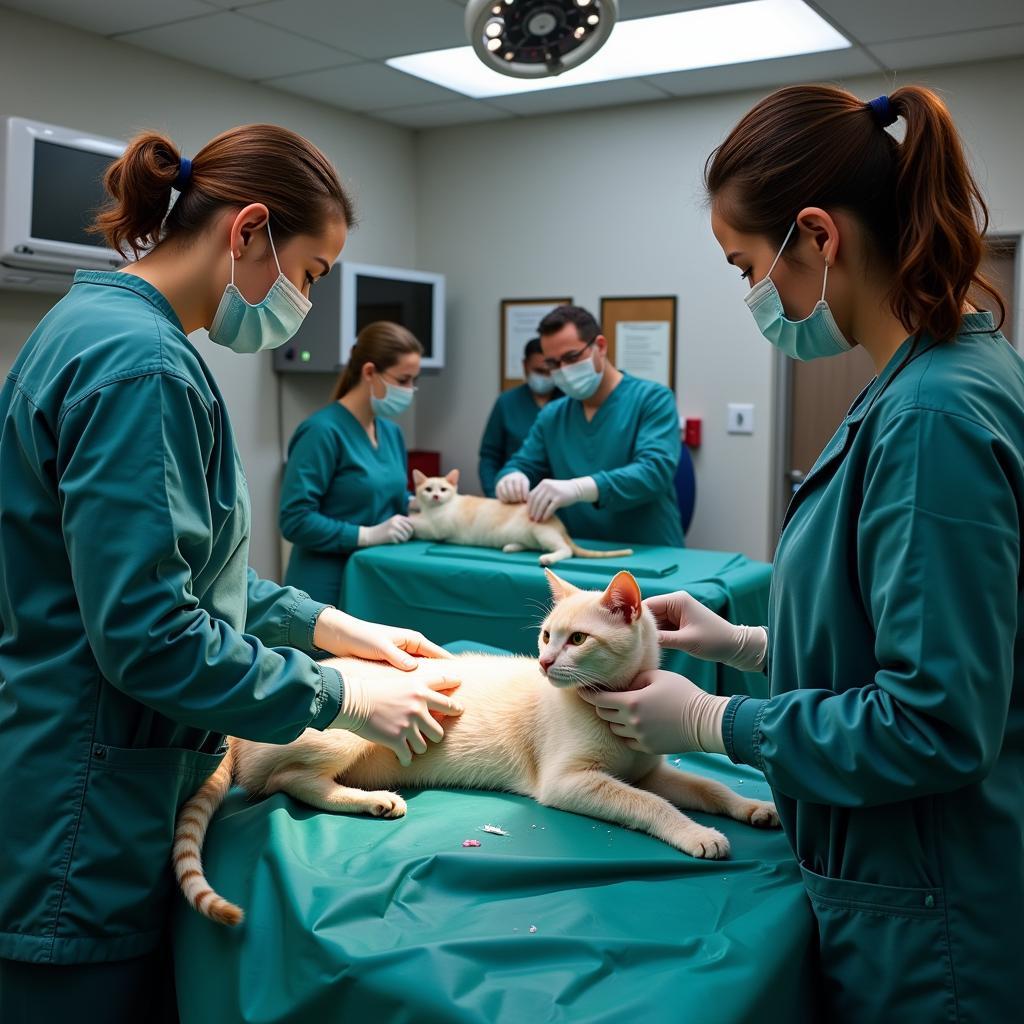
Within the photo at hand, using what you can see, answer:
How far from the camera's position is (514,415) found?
185 inches

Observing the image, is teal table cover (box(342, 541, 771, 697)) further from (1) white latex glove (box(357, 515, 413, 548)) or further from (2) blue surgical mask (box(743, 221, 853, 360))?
(2) blue surgical mask (box(743, 221, 853, 360))

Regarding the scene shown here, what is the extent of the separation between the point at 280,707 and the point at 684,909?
0.53m

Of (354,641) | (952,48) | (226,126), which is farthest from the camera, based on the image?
(226,126)

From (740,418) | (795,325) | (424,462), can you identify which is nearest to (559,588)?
(795,325)

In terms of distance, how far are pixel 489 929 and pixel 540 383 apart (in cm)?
365

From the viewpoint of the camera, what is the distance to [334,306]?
184 inches

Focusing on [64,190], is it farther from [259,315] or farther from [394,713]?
[394,713]

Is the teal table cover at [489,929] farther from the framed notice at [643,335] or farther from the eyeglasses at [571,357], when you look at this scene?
the framed notice at [643,335]

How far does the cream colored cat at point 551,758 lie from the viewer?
4.58ft

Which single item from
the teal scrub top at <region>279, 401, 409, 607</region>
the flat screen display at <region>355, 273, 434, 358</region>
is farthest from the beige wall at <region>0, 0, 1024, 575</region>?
the teal scrub top at <region>279, 401, 409, 607</region>

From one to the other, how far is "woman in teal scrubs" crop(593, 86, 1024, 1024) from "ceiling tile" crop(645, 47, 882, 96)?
332 cm

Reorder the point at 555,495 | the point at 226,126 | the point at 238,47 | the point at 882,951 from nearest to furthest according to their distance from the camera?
the point at 882,951, the point at 555,495, the point at 238,47, the point at 226,126

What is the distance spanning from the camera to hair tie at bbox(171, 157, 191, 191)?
1.29 m

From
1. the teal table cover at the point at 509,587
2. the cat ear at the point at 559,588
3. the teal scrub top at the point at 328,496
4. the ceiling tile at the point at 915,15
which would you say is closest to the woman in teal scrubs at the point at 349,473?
the teal scrub top at the point at 328,496
